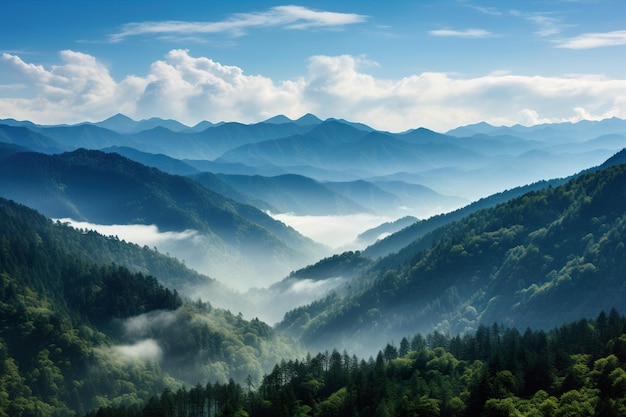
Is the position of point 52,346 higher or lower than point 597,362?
higher

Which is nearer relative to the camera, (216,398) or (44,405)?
(216,398)

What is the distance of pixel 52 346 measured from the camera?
195375 mm

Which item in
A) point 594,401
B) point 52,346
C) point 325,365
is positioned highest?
point 52,346

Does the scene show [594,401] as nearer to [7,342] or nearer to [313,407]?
[313,407]

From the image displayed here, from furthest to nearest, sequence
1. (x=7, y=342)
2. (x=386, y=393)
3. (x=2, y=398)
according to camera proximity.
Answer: (x=7, y=342), (x=2, y=398), (x=386, y=393)

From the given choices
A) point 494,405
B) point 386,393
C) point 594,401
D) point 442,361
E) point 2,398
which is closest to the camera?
point 594,401

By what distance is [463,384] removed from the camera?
367 ft

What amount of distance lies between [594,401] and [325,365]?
202 feet

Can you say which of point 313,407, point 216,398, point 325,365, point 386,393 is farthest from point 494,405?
point 216,398

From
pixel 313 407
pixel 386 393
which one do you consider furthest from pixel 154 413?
pixel 386 393

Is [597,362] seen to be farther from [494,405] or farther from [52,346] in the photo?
[52,346]

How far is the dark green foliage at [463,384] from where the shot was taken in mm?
96000

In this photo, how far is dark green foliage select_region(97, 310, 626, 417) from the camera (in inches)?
3780

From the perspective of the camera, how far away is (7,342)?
631 ft
